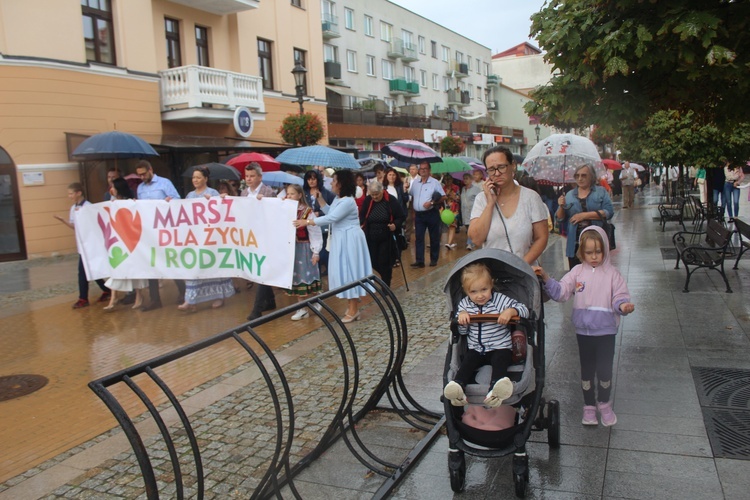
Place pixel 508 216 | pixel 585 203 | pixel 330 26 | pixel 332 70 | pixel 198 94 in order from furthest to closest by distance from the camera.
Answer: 1. pixel 330 26
2. pixel 332 70
3. pixel 198 94
4. pixel 585 203
5. pixel 508 216

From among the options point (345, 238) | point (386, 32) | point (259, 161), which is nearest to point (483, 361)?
point (345, 238)

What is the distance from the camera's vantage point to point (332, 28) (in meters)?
40.2

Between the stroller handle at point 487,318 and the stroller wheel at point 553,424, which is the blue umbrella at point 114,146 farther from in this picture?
the stroller wheel at point 553,424

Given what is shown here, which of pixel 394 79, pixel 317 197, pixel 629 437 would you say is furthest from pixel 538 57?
pixel 629 437

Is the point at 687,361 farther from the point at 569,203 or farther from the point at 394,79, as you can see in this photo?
the point at 394,79

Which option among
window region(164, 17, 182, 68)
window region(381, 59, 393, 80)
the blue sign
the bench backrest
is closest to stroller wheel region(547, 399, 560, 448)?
the bench backrest

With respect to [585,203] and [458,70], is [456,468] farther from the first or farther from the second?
[458,70]

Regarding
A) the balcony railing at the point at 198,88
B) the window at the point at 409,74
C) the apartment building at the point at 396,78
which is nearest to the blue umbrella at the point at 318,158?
the balcony railing at the point at 198,88

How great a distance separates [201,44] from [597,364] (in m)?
20.6

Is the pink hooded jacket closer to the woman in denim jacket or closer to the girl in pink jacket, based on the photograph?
the girl in pink jacket

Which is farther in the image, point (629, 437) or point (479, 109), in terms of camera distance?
point (479, 109)

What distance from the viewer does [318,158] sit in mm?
11641

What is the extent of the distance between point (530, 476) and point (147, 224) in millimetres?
7161

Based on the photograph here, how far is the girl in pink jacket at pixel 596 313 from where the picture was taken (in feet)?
14.2
